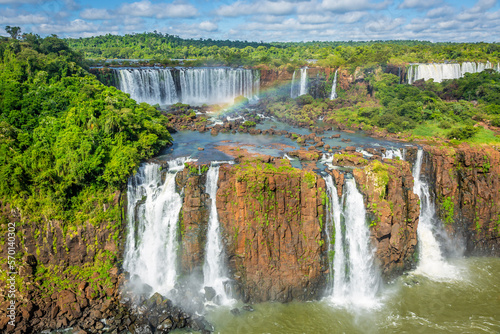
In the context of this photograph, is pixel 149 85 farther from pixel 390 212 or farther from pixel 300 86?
pixel 390 212

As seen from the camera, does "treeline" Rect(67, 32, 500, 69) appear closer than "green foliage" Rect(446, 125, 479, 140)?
No

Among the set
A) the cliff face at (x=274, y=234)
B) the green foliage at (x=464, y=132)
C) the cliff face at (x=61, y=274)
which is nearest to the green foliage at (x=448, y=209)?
the green foliage at (x=464, y=132)

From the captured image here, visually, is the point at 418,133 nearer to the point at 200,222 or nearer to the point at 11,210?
the point at 200,222

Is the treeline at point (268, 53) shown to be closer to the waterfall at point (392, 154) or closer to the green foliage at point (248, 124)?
the green foliage at point (248, 124)

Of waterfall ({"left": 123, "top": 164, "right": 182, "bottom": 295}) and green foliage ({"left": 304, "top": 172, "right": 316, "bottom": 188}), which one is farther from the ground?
green foliage ({"left": 304, "top": 172, "right": 316, "bottom": 188})

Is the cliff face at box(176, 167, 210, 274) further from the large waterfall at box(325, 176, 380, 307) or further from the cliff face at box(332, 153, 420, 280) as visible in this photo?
the cliff face at box(332, 153, 420, 280)

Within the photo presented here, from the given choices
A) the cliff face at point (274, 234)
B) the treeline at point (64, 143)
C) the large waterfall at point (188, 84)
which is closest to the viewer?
the treeline at point (64, 143)

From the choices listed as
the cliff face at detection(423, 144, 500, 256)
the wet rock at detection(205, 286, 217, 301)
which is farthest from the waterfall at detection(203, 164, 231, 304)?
the cliff face at detection(423, 144, 500, 256)

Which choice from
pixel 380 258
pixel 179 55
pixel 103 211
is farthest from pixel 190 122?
pixel 179 55
